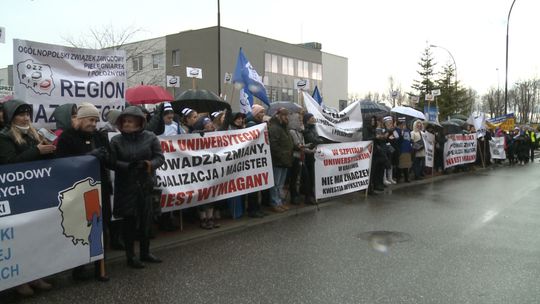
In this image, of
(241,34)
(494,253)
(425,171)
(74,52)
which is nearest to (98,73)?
(74,52)

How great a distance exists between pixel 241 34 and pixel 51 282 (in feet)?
148

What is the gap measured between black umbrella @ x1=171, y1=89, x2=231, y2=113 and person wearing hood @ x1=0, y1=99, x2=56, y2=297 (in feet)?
18.2

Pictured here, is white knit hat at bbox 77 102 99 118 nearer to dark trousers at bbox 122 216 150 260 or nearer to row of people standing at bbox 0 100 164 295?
row of people standing at bbox 0 100 164 295

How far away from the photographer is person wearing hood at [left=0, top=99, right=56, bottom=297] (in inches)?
180

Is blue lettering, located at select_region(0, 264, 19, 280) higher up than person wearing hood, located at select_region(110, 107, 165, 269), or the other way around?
person wearing hood, located at select_region(110, 107, 165, 269)

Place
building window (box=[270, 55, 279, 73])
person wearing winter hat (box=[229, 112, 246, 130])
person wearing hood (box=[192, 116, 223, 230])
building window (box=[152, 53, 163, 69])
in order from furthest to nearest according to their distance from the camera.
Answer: building window (box=[270, 55, 279, 73])
building window (box=[152, 53, 163, 69])
person wearing winter hat (box=[229, 112, 246, 130])
person wearing hood (box=[192, 116, 223, 230])

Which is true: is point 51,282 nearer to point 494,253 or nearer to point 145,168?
point 145,168

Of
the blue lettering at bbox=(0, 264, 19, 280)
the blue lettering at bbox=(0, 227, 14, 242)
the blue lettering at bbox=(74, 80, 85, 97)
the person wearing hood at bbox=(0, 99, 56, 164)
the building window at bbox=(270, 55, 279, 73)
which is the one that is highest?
the building window at bbox=(270, 55, 279, 73)

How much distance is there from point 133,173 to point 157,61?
48.9m

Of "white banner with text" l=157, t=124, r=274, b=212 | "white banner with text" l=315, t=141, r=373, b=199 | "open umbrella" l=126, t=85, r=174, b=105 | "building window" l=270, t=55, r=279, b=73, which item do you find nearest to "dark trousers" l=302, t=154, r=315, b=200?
"white banner with text" l=315, t=141, r=373, b=199

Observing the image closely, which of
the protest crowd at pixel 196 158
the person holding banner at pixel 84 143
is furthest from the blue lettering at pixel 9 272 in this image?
the person holding banner at pixel 84 143

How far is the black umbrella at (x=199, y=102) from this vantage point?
1037 centimetres

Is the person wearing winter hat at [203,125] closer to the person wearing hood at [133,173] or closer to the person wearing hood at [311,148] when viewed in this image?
the person wearing hood at [133,173]

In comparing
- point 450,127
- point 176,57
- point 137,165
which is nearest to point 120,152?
point 137,165
